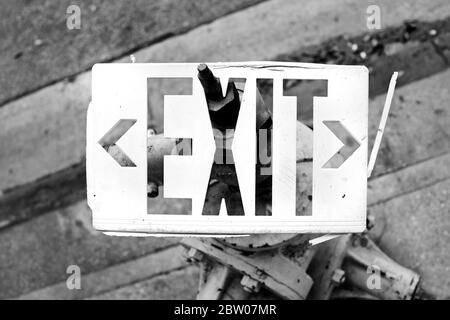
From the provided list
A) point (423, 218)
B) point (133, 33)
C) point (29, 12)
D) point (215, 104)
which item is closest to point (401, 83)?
point (423, 218)

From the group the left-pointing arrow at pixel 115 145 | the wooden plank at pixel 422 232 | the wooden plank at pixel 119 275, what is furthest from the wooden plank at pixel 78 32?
the left-pointing arrow at pixel 115 145

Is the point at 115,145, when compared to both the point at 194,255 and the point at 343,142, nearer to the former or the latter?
the point at 343,142

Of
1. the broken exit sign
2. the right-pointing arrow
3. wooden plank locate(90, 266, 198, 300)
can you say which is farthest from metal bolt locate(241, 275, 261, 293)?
wooden plank locate(90, 266, 198, 300)

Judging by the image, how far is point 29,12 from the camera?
506 centimetres

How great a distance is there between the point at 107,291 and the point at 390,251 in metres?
2.10

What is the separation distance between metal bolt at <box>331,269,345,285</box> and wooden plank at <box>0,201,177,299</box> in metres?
1.44

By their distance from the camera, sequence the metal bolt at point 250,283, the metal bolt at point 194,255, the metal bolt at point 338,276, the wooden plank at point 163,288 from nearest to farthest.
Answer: the metal bolt at point 250,283 → the metal bolt at point 194,255 → the metal bolt at point 338,276 → the wooden plank at point 163,288

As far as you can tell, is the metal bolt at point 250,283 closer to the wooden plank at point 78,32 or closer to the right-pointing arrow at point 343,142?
the right-pointing arrow at point 343,142

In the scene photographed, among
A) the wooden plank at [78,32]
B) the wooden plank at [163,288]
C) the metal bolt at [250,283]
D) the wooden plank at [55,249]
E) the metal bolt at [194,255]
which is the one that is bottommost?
the wooden plank at [163,288]

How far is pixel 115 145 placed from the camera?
2584 mm

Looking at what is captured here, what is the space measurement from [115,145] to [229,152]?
1.57 feet

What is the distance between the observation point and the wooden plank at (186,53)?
4711mm

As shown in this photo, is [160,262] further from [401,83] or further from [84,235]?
[401,83]

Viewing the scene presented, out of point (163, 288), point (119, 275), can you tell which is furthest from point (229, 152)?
point (119, 275)
